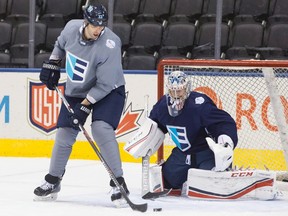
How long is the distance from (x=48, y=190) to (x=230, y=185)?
98 centimetres

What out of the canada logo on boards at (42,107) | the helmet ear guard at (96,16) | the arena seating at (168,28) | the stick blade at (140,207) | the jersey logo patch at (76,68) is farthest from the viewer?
the arena seating at (168,28)

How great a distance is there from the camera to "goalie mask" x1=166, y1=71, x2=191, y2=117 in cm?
496

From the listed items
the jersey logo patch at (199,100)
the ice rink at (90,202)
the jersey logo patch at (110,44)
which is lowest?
the ice rink at (90,202)

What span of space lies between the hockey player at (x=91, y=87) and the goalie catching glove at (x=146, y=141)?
0.88 feet

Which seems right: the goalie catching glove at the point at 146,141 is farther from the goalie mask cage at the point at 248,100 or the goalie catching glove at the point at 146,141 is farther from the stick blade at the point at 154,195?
the goalie mask cage at the point at 248,100

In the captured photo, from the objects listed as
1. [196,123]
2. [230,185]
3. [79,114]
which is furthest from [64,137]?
[230,185]

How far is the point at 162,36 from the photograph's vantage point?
26.8 feet

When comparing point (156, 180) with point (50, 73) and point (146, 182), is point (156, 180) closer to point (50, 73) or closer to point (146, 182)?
point (146, 182)

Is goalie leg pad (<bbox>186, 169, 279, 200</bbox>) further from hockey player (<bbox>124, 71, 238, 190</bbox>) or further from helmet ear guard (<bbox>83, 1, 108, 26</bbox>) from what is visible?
helmet ear guard (<bbox>83, 1, 108, 26</bbox>)

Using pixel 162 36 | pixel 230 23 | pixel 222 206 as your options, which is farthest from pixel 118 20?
pixel 222 206

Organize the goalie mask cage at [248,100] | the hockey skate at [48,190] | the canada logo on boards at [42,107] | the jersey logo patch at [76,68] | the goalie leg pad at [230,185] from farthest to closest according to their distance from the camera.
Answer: the canada logo on boards at [42,107]
the goalie mask cage at [248,100]
the goalie leg pad at [230,185]
the hockey skate at [48,190]
the jersey logo patch at [76,68]

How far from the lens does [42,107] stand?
714 cm

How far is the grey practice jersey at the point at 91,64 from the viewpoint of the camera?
4.73 metres

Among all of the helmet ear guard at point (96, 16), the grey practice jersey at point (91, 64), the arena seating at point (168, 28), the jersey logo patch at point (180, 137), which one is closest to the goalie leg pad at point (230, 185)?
the jersey logo patch at point (180, 137)
